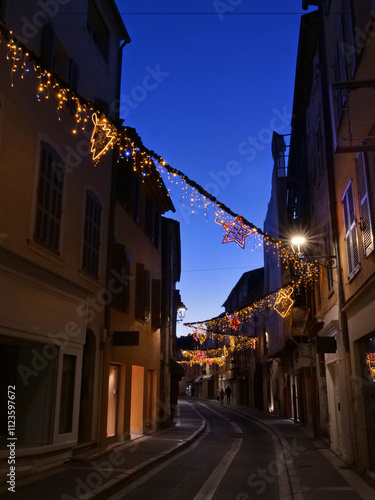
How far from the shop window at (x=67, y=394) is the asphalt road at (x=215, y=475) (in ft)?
6.96

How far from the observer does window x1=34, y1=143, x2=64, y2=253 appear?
10.3 meters

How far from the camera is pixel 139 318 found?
58.6 ft

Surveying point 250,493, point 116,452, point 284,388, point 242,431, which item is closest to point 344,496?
point 250,493

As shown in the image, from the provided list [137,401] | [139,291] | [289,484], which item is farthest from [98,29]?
[289,484]

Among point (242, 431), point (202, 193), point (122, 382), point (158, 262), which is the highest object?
point (158, 262)

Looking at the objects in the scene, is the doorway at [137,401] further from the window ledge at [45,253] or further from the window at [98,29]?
the window at [98,29]

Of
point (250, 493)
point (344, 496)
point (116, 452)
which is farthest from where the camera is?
point (116, 452)

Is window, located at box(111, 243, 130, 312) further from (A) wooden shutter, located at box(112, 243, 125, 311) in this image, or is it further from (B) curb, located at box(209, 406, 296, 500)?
(B) curb, located at box(209, 406, 296, 500)

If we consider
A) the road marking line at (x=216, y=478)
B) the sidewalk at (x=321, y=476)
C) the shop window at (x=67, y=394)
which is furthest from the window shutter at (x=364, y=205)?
the shop window at (x=67, y=394)

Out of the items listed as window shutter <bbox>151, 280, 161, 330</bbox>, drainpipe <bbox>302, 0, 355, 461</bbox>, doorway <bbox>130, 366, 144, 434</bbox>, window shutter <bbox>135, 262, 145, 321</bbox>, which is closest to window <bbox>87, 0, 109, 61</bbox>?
drainpipe <bbox>302, 0, 355, 461</bbox>

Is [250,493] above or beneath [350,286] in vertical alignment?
beneath

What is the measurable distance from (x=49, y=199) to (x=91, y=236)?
2810 millimetres

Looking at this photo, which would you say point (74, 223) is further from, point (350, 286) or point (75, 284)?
point (350, 286)

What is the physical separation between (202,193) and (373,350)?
518 cm
